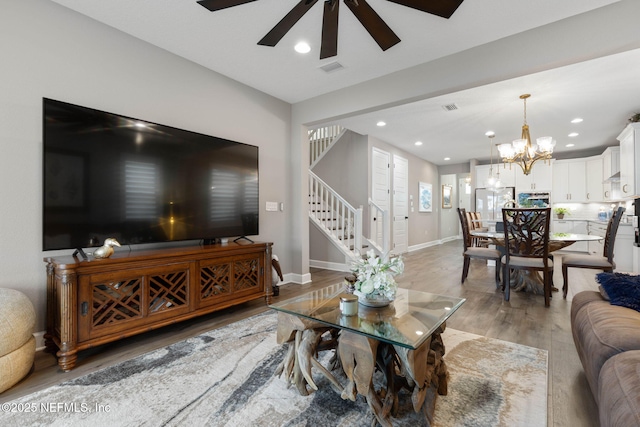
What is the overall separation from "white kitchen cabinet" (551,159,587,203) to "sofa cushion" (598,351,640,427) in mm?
8224

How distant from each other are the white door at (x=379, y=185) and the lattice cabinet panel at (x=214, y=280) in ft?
12.3

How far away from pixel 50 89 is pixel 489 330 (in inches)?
162

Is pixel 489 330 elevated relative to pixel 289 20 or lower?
lower

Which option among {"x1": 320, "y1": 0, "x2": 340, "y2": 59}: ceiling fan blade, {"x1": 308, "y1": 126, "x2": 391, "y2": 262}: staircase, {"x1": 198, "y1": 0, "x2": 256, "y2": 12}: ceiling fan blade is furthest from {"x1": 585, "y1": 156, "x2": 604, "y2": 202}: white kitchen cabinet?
{"x1": 198, "y1": 0, "x2": 256, "y2": 12}: ceiling fan blade

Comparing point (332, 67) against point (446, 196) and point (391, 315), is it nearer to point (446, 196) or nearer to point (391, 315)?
point (391, 315)

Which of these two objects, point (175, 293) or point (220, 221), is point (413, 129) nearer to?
point (220, 221)

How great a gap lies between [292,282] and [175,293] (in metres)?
2.02

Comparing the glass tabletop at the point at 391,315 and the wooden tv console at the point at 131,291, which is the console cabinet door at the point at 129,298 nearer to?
the wooden tv console at the point at 131,291

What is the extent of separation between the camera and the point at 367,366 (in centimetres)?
138

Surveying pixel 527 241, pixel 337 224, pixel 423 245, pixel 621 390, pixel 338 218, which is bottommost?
pixel 423 245

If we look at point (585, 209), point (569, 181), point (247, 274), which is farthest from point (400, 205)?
point (247, 274)

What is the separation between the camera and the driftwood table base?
1.37 meters

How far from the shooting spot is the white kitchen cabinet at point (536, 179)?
303 inches

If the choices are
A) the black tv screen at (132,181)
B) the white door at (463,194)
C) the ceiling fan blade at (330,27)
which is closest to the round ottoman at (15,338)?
the black tv screen at (132,181)
